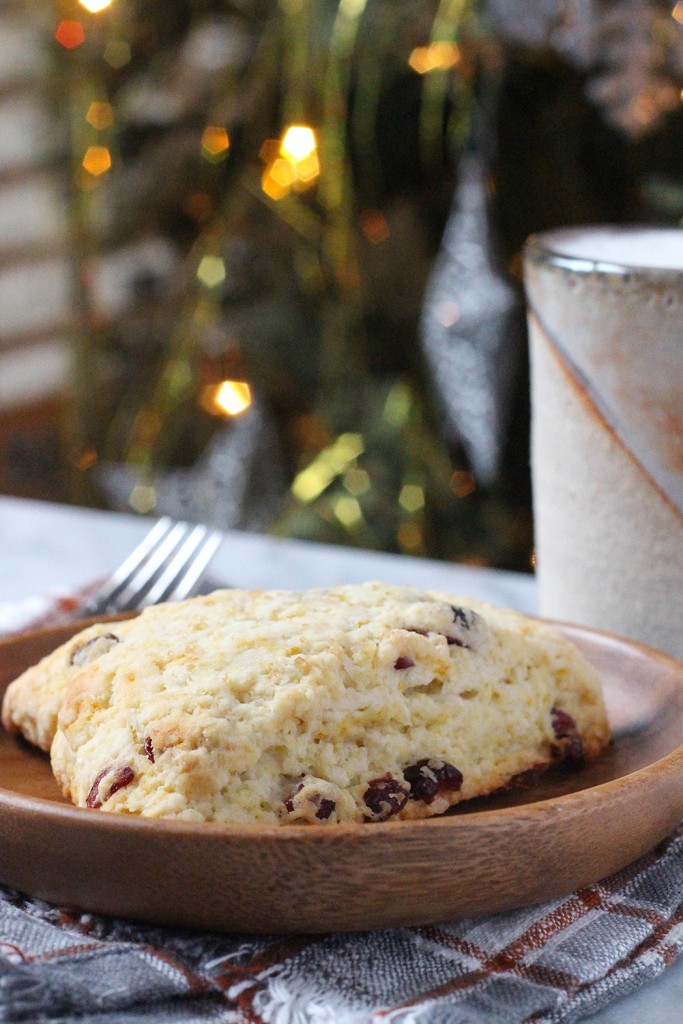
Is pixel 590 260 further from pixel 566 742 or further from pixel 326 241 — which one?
pixel 326 241

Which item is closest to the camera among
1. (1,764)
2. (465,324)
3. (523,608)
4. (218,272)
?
(1,764)

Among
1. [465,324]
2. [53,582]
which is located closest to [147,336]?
[465,324]

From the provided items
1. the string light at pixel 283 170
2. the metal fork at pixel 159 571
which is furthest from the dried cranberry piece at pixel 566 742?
the string light at pixel 283 170

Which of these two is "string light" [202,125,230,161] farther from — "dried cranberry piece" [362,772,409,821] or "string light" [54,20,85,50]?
"dried cranberry piece" [362,772,409,821]

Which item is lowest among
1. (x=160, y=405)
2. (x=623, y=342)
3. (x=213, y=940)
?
(x=160, y=405)

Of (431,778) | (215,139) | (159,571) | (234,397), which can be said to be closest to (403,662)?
(431,778)

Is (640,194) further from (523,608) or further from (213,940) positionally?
(213,940)

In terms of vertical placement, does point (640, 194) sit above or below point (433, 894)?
above
